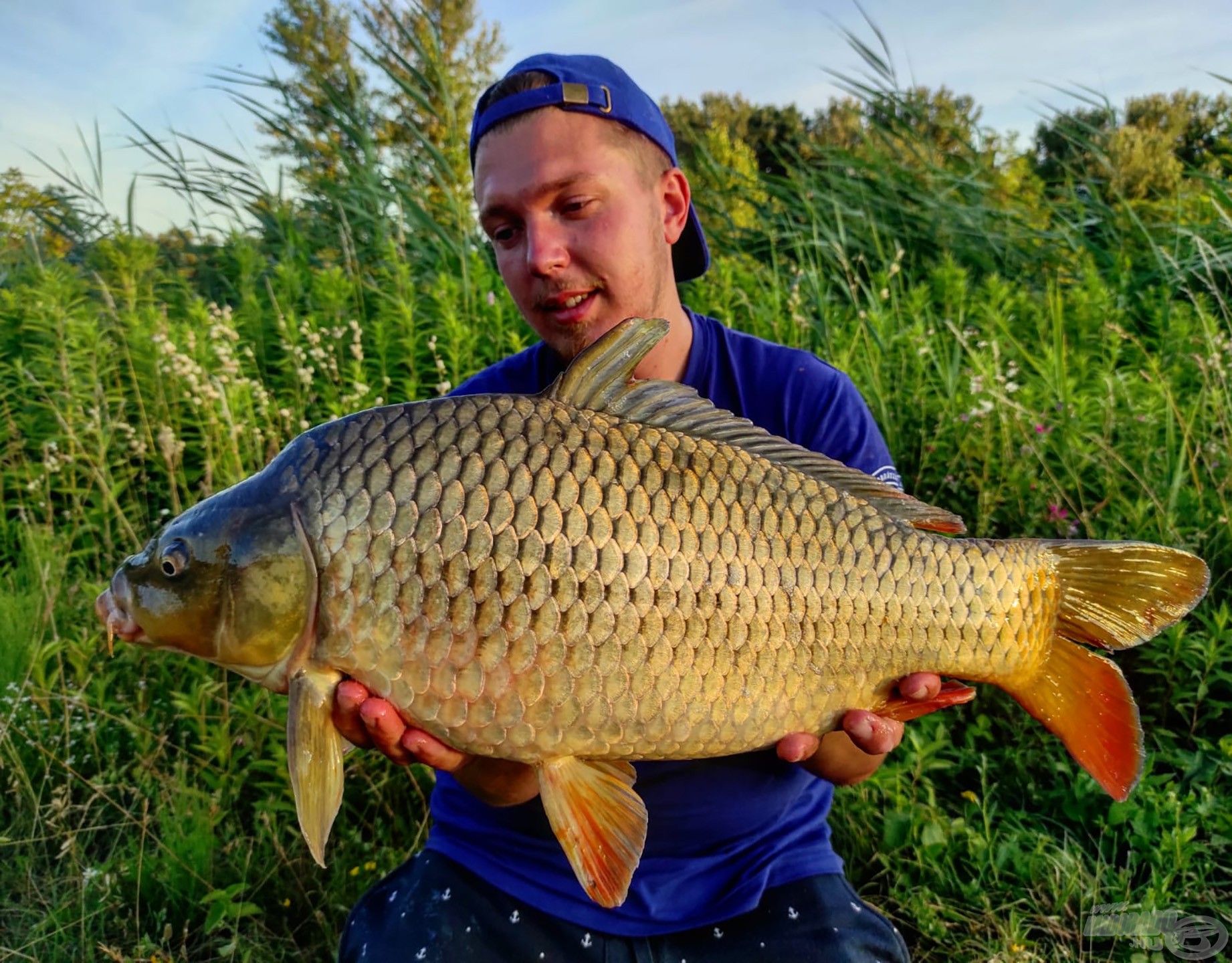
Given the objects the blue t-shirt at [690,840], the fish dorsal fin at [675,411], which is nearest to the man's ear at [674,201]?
the blue t-shirt at [690,840]

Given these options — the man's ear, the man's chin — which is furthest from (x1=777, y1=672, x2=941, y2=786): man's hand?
the man's ear

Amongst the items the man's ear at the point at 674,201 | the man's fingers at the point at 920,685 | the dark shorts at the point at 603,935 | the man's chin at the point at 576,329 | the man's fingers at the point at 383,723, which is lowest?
the dark shorts at the point at 603,935

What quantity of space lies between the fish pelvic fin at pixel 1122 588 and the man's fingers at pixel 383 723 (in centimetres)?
89

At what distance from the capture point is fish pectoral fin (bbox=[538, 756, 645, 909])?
1179mm

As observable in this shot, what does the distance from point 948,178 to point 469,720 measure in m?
3.90

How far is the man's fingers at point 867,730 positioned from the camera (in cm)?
125

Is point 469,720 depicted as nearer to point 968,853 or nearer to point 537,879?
point 537,879

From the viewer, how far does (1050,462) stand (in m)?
2.64

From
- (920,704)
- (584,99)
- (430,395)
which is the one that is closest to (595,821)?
(920,704)

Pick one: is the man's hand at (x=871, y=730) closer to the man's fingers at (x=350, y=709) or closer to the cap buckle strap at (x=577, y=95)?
the man's fingers at (x=350, y=709)

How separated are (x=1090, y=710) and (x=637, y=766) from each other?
0.66 meters

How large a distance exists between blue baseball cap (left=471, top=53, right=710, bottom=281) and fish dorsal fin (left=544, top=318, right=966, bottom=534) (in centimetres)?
64

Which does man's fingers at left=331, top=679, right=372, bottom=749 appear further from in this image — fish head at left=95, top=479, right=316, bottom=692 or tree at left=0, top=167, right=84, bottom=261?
tree at left=0, top=167, right=84, bottom=261

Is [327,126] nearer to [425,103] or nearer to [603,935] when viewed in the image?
[425,103]
